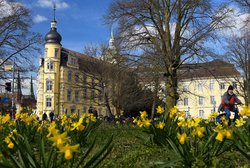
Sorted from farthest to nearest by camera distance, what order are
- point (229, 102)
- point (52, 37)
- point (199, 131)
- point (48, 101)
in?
point (52, 37) → point (48, 101) → point (229, 102) → point (199, 131)

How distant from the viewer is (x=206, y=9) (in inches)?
645

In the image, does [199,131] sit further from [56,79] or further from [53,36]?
[53,36]

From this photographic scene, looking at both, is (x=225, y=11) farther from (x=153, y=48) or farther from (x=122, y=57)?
(x=122, y=57)

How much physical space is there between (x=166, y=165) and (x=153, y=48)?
1501 cm

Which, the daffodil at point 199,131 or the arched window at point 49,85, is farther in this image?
the arched window at point 49,85

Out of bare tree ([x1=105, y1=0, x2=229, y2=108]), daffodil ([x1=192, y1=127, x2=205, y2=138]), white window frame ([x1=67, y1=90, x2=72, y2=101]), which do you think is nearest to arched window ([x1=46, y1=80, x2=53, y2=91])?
white window frame ([x1=67, y1=90, x2=72, y2=101])

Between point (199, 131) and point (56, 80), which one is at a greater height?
point (56, 80)

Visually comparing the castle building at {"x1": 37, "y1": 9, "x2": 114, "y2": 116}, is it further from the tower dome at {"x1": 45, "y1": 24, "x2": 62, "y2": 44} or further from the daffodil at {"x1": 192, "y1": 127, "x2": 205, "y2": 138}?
the daffodil at {"x1": 192, "y1": 127, "x2": 205, "y2": 138}

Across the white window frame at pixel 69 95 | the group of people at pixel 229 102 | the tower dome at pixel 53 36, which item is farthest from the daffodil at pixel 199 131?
the tower dome at pixel 53 36

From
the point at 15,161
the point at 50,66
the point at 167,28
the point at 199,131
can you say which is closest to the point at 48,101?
the point at 50,66

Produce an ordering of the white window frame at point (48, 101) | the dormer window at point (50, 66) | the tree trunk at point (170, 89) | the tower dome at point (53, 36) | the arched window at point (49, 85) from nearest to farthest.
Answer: the tree trunk at point (170, 89) → the white window frame at point (48, 101) → the arched window at point (49, 85) → the dormer window at point (50, 66) → the tower dome at point (53, 36)

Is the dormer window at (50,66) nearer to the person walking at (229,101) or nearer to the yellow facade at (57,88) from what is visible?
the yellow facade at (57,88)

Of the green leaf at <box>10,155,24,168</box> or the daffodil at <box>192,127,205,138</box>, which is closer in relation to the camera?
the green leaf at <box>10,155,24,168</box>

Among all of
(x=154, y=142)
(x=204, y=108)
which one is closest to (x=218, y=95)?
(x=204, y=108)
